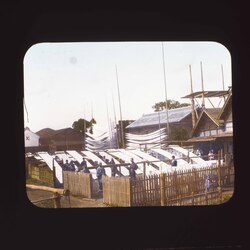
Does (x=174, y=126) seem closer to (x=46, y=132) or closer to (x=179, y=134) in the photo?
(x=179, y=134)

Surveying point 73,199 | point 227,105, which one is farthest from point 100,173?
point 227,105

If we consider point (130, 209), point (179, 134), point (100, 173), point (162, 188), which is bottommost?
point (130, 209)

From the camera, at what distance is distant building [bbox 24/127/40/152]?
1957 mm

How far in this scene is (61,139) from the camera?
6.42ft

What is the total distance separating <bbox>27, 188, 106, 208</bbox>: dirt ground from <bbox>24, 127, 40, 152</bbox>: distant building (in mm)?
222

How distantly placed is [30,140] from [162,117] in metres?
0.71

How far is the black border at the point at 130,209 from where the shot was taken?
2.00 metres

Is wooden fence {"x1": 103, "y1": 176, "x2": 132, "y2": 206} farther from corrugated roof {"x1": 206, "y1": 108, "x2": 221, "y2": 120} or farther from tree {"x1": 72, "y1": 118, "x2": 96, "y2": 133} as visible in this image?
corrugated roof {"x1": 206, "y1": 108, "x2": 221, "y2": 120}

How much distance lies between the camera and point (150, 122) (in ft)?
6.34

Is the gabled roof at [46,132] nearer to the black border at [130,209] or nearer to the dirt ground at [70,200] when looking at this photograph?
the black border at [130,209]

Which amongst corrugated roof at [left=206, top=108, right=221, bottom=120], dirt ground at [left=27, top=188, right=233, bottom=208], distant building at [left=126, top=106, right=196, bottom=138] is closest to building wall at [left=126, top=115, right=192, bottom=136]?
distant building at [left=126, top=106, right=196, bottom=138]
